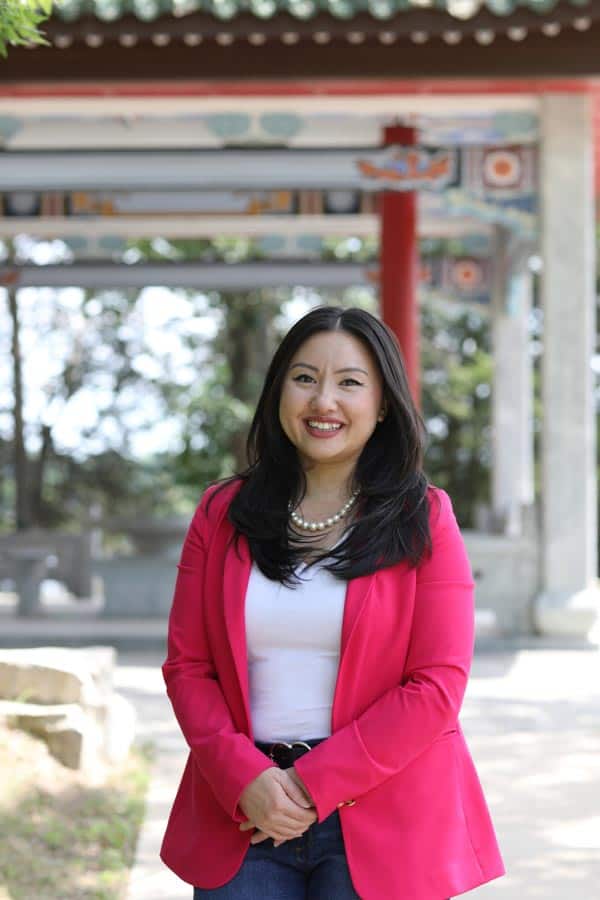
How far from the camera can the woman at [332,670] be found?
1.88 m

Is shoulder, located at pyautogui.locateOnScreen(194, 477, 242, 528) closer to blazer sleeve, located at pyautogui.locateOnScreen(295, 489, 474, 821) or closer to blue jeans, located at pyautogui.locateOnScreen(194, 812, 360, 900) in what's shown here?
blazer sleeve, located at pyautogui.locateOnScreen(295, 489, 474, 821)

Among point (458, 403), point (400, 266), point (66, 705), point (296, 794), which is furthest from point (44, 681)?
point (458, 403)

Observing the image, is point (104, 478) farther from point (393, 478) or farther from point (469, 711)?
point (393, 478)

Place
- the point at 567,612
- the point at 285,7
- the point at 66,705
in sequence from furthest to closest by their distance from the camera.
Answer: the point at 567,612 < the point at 285,7 < the point at 66,705

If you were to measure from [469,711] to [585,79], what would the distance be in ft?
13.0

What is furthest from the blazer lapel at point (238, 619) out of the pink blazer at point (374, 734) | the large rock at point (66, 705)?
the large rock at point (66, 705)

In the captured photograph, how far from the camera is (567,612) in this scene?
7.95 meters

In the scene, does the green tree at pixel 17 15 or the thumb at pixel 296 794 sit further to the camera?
the green tree at pixel 17 15

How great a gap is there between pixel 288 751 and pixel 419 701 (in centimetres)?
21

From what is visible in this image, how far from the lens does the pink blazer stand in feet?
6.17

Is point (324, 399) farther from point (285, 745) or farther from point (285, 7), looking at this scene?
point (285, 7)

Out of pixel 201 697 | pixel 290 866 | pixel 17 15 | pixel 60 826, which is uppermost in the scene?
pixel 17 15

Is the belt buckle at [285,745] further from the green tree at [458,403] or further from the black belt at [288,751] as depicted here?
the green tree at [458,403]

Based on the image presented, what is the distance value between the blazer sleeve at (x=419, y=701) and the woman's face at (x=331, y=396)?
0.64 ft
